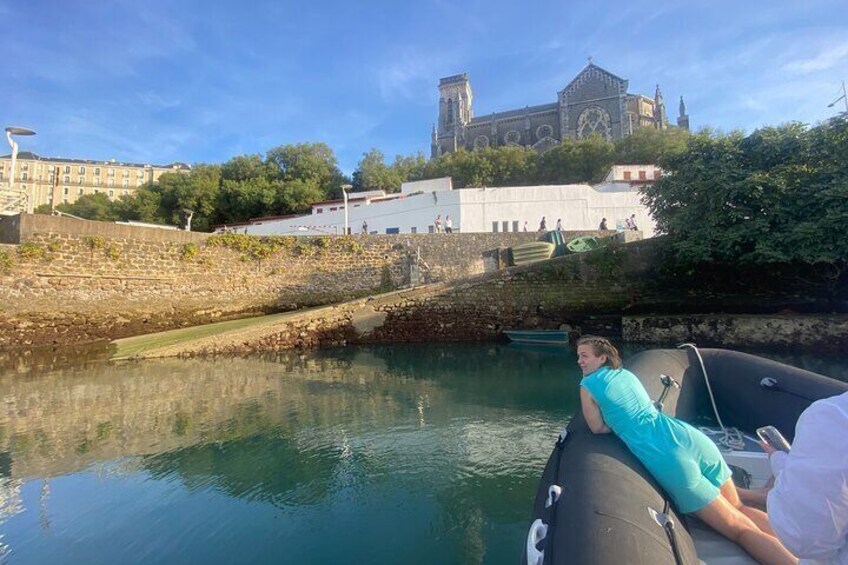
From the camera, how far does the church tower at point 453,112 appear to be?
74750mm

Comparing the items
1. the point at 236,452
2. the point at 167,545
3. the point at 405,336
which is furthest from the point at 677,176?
the point at 167,545

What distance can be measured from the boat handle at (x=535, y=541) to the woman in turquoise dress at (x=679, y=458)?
0.88 m

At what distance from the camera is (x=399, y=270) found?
19.2m

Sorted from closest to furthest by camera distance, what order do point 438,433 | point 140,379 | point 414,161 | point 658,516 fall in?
point 658,516
point 438,433
point 140,379
point 414,161

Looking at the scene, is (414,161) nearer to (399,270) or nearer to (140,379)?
(399,270)

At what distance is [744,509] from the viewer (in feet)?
8.69

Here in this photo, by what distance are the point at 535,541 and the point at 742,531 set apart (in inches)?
48.7

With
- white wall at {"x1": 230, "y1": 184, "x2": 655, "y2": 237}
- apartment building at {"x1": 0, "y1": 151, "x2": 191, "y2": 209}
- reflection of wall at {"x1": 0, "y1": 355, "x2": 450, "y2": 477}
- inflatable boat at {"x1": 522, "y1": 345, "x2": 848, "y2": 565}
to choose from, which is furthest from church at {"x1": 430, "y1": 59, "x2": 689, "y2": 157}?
inflatable boat at {"x1": 522, "y1": 345, "x2": 848, "y2": 565}

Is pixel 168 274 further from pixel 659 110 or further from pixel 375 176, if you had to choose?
pixel 659 110

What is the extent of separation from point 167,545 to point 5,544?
51.5 inches

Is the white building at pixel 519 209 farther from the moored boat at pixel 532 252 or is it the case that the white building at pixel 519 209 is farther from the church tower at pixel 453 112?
the church tower at pixel 453 112

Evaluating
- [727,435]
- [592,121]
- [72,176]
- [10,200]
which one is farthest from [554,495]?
[72,176]

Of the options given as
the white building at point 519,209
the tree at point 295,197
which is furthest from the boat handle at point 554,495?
the tree at point 295,197

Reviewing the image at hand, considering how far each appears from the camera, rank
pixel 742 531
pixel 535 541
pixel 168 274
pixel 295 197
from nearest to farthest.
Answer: pixel 535 541, pixel 742 531, pixel 168 274, pixel 295 197
